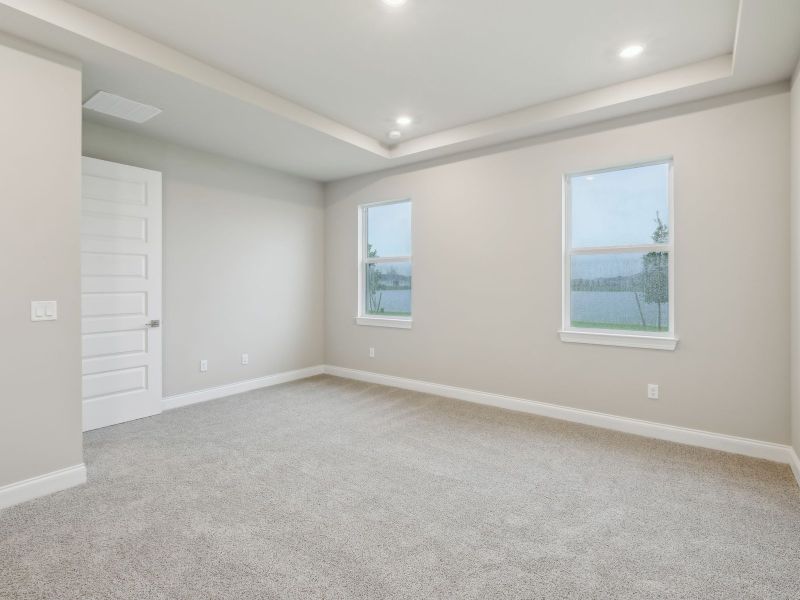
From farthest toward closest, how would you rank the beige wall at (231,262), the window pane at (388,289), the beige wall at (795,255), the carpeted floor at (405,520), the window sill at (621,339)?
the window pane at (388,289) → the beige wall at (231,262) → the window sill at (621,339) → the beige wall at (795,255) → the carpeted floor at (405,520)

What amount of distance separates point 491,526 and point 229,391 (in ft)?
11.5

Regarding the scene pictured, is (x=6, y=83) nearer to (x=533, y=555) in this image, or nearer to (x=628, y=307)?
(x=533, y=555)

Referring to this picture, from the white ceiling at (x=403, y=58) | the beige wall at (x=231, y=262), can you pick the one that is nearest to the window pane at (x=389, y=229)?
the beige wall at (x=231, y=262)

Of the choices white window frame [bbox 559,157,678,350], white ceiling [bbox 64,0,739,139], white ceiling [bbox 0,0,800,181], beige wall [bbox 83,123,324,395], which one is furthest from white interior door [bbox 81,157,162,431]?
white window frame [bbox 559,157,678,350]

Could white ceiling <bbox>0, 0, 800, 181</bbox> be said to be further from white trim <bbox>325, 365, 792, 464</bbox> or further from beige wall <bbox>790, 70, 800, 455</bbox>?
white trim <bbox>325, 365, 792, 464</bbox>

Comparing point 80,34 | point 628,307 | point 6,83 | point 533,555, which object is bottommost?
point 533,555

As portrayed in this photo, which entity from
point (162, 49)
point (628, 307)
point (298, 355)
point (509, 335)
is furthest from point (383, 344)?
point (162, 49)

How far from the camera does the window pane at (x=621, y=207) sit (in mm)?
3537

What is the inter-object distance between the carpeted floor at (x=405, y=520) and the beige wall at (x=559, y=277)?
0.50 metres

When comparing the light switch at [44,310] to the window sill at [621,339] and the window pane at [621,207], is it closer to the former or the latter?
the window sill at [621,339]

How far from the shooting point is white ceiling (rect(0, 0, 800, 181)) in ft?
8.04

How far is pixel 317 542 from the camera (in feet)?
6.75

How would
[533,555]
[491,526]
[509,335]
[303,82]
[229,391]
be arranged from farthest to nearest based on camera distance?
[229,391], [509,335], [303,82], [491,526], [533,555]

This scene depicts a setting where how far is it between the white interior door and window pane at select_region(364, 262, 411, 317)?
2.43 m
